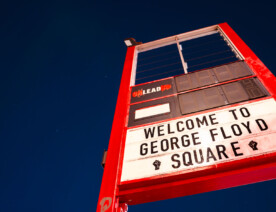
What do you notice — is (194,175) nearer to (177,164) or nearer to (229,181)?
(177,164)

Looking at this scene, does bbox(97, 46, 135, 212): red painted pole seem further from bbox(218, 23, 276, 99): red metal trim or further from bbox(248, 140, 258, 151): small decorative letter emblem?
bbox(218, 23, 276, 99): red metal trim

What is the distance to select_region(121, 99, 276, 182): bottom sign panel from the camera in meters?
2.48

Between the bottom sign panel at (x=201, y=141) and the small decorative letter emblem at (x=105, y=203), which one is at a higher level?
the bottom sign panel at (x=201, y=141)

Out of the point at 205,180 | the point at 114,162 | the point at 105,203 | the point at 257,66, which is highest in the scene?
the point at 257,66

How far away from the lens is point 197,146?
8.70ft

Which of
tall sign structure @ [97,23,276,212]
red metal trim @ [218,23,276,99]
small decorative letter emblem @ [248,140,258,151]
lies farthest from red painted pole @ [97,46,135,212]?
red metal trim @ [218,23,276,99]

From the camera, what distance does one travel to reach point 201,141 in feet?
8.82

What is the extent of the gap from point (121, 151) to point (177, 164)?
32.9 inches

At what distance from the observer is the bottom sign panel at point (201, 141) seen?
248cm

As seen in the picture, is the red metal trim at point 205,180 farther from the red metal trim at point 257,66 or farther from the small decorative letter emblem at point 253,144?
the red metal trim at point 257,66

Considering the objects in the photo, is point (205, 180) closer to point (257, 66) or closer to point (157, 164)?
point (157, 164)

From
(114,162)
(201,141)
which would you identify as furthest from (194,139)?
(114,162)

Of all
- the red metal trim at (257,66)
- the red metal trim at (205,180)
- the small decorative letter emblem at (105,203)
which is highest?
the red metal trim at (257,66)

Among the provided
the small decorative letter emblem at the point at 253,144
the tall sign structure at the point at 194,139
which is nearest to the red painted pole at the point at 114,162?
the tall sign structure at the point at 194,139
